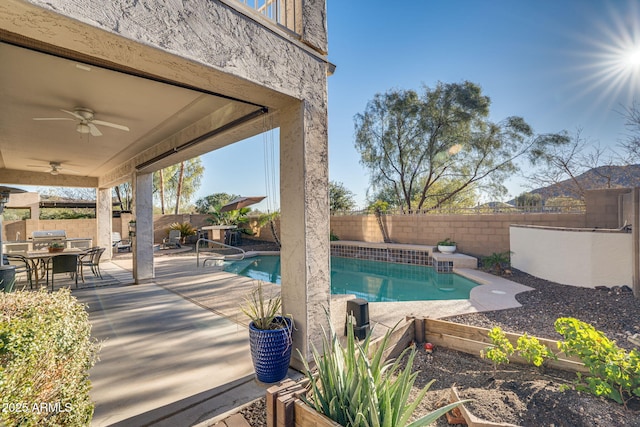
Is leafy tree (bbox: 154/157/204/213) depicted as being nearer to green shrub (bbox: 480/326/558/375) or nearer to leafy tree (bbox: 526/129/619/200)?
leafy tree (bbox: 526/129/619/200)

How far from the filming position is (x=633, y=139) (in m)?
7.66

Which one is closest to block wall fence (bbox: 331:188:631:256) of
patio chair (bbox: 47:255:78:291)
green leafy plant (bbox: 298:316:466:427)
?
green leafy plant (bbox: 298:316:466:427)

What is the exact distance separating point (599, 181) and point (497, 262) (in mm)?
5118

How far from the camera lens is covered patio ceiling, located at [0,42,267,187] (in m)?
2.91

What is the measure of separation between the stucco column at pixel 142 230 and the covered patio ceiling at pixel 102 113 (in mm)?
419

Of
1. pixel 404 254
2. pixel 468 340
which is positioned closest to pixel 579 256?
pixel 468 340

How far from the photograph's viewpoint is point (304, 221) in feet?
8.96

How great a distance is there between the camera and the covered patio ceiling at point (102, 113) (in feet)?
9.53

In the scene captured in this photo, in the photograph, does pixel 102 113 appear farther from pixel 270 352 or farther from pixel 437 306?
pixel 437 306

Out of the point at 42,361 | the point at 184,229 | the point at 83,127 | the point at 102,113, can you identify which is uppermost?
the point at 102,113

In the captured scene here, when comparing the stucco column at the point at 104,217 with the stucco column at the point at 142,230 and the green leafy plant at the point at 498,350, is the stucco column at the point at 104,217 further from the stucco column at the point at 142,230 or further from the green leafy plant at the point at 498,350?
the green leafy plant at the point at 498,350

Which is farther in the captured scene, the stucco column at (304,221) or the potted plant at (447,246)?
the potted plant at (447,246)

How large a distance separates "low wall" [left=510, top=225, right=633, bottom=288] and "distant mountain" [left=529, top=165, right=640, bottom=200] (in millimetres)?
3436

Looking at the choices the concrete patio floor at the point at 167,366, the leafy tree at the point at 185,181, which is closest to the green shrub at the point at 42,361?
the concrete patio floor at the point at 167,366
